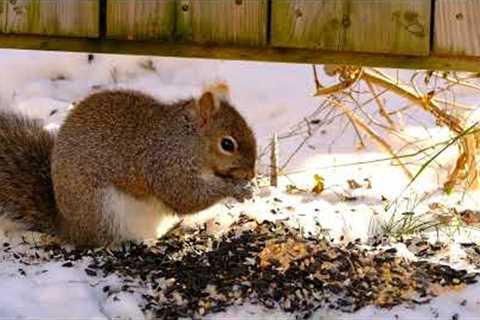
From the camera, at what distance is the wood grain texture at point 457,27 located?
2998 mm

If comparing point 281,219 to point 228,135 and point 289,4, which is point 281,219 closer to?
point 228,135

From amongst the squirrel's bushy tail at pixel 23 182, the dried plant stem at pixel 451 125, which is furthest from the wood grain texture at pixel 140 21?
the dried plant stem at pixel 451 125

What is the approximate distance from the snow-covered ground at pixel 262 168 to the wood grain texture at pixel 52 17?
66cm

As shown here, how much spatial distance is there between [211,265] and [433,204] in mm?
1124

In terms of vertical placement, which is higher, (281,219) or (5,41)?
(5,41)

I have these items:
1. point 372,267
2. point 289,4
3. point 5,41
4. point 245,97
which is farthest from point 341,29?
point 245,97

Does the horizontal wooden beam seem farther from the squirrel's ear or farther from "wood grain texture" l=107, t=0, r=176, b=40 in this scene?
the squirrel's ear

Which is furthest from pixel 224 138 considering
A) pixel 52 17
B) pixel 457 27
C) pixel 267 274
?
pixel 457 27

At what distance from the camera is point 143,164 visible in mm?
3217

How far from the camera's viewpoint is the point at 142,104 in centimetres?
333

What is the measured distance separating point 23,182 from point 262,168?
3.64 feet

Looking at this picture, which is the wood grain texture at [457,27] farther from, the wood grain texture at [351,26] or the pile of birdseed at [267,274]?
the pile of birdseed at [267,274]

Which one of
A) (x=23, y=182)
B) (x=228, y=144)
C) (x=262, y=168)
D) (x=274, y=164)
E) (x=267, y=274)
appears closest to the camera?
(x=267, y=274)

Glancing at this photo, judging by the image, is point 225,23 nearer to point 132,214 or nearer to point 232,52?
point 232,52
